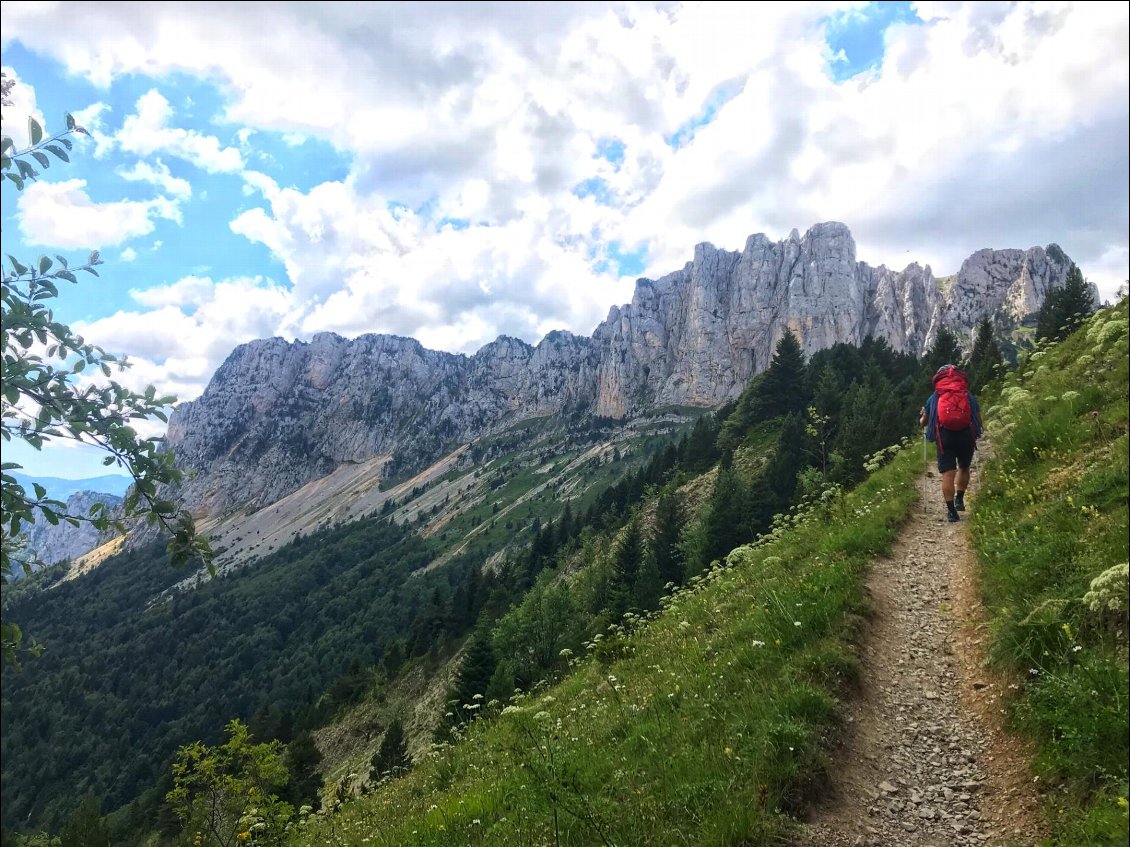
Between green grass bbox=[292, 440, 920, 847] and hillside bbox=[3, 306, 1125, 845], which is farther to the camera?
hillside bbox=[3, 306, 1125, 845]

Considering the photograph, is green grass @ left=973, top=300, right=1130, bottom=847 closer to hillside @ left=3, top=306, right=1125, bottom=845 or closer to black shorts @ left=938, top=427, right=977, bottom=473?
hillside @ left=3, top=306, right=1125, bottom=845

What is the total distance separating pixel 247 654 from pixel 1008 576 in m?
206

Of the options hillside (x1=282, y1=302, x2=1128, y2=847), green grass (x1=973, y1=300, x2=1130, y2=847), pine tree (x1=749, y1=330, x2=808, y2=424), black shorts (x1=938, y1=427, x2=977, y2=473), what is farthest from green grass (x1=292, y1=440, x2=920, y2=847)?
pine tree (x1=749, y1=330, x2=808, y2=424)

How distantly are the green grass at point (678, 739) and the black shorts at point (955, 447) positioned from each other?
160 centimetres

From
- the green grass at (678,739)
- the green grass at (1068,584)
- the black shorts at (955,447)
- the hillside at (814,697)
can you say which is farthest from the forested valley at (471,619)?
the green grass at (1068,584)

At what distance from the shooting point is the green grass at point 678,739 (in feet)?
20.2

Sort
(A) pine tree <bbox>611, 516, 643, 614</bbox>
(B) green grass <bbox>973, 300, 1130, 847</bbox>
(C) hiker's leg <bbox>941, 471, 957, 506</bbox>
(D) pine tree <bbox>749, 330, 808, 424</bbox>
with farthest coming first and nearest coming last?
(D) pine tree <bbox>749, 330, 808, 424</bbox> → (A) pine tree <bbox>611, 516, 643, 614</bbox> → (C) hiker's leg <bbox>941, 471, 957, 506</bbox> → (B) green grass <bbox>973, 300, 1130, 847</bbox>

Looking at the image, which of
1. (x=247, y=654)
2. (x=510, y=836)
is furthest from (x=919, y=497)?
(x=247, y=654)

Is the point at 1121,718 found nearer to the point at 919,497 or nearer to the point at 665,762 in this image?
the point at 665,762

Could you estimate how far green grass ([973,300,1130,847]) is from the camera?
16.2ft

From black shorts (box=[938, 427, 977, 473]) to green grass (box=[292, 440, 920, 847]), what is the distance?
1.60m

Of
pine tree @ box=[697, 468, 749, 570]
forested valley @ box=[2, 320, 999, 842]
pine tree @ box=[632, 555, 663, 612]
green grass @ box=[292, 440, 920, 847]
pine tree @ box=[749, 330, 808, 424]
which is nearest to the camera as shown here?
green grass @ box=[292, 440, 920, 847]

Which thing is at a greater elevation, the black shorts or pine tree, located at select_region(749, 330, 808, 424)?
pine tree, located at select_region(749, 330, 808, 424)

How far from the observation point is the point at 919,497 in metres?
14.7
